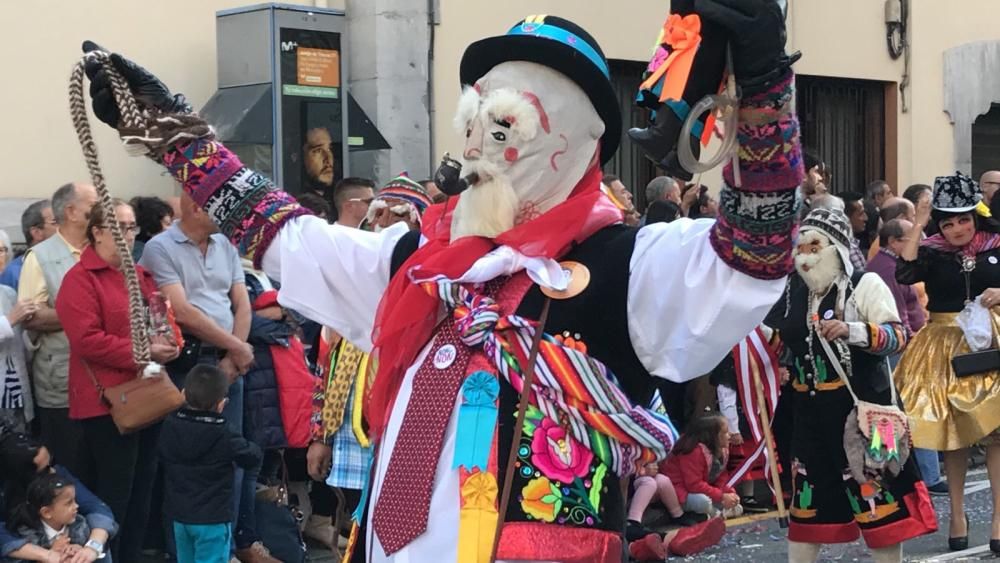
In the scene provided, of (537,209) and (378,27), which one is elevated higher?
(378,27)

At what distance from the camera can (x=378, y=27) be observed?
11164mm

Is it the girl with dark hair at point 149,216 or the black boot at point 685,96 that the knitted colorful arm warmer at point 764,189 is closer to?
the black boot at point 685,96

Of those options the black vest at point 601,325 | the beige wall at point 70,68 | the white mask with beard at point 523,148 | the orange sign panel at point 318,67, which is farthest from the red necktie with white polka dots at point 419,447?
the orange sign panel at point 318,67

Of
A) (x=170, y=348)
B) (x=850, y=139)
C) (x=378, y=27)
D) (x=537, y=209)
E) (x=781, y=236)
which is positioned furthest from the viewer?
(x=850, y=139)

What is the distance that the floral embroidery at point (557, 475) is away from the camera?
11.0 feet

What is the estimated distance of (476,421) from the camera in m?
3.41

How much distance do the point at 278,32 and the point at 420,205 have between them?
3396 mm

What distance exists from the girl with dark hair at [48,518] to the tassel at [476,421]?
334 centimetres

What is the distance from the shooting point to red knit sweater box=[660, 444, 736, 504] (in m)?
9.14

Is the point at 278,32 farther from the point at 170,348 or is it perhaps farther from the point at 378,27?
the point at 170,348

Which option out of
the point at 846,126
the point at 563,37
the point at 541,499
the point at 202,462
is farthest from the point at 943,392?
the point at 846,126

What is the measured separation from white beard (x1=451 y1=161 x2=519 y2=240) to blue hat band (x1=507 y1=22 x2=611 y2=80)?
0.32m

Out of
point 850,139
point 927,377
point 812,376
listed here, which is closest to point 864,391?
point 812,376

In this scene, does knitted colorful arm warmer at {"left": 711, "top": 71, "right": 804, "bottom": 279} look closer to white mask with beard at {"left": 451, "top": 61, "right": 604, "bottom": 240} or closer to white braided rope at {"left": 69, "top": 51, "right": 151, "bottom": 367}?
white mask with beard at {"left": 451, "top": 61, "right": 604, "bottom": 240}
